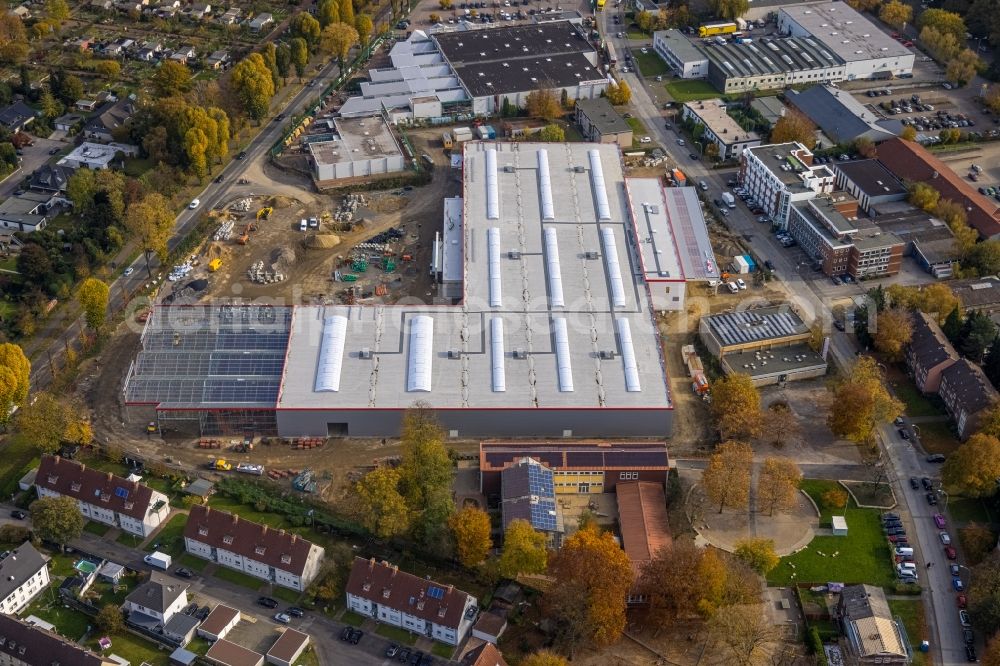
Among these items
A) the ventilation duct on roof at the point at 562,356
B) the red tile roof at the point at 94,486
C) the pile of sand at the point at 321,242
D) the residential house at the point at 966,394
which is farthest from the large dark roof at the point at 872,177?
the red tile roof at the point at 94,486

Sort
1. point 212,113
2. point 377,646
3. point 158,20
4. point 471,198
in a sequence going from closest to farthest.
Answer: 1. point 377,646
2. point 471,198
3. point 212,113
4. point 158,20

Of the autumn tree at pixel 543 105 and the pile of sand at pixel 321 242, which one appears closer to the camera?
the pile of sand at pixel 321 242

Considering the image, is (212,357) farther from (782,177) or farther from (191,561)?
(782,177)

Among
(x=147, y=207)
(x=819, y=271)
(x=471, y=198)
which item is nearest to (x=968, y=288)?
(x=819, y=271)

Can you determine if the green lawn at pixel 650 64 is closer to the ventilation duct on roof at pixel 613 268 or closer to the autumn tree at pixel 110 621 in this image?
the ventilation duct on roof at pixel 613 268

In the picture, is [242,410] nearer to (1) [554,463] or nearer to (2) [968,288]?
(1) [554,463]
